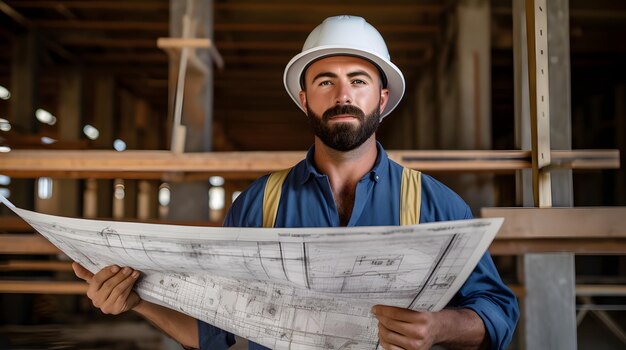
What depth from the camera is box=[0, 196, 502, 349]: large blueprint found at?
107 cm

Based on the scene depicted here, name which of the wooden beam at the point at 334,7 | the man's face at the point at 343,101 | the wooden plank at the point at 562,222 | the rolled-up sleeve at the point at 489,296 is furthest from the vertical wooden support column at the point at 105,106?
the rolled-up sleeve at the point at 489,296

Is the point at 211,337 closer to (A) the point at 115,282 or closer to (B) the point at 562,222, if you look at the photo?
(A) the point at 115,282

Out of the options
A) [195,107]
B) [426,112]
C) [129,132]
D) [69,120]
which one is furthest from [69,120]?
[195,107]

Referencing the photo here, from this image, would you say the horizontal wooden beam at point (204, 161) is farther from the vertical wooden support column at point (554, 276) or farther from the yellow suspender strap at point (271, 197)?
the yellow suspender strap at point (271, 197)

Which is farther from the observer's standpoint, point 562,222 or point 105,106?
point 105,106

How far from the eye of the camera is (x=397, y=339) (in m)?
1.16

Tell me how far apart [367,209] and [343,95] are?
32 centimetres

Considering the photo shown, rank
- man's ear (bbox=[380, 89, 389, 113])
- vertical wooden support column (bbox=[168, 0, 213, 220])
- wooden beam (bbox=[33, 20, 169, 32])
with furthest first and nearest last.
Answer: wooden beam (bbox=[33, 20, 169, 32])
vertical wooden support column (bbox=[168, 0, 213, 220])
man's ear (bbox=[380, 89, 389, 113])

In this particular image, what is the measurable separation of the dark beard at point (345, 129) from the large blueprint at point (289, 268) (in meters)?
0.50

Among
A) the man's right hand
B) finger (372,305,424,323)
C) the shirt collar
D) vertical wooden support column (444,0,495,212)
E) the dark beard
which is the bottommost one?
finger (372,305,424,323)

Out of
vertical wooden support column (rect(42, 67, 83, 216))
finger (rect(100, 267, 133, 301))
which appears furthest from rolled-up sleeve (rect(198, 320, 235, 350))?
vertical wooden support column (rect(42, 67, 83, 216))

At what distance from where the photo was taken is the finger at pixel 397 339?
3.78 ft

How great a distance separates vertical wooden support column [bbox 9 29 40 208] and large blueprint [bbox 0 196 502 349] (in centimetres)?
746

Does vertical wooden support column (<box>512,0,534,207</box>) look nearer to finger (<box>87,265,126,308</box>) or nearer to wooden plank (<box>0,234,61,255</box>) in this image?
finger (<box>87,265,126,308</box>)
